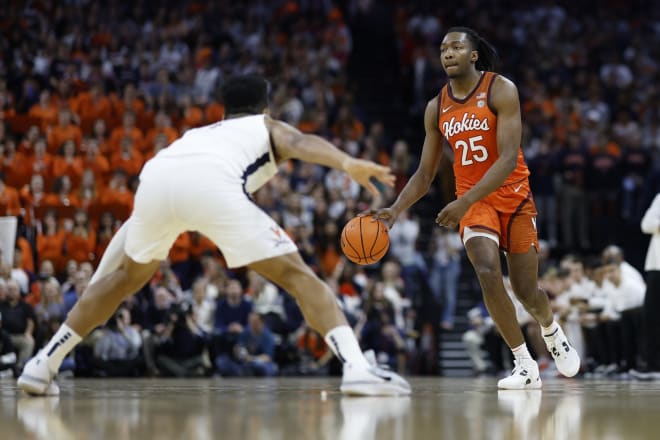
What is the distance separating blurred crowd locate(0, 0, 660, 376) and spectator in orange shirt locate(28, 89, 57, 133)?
25 millimetres

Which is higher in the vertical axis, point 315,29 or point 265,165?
point 315,29

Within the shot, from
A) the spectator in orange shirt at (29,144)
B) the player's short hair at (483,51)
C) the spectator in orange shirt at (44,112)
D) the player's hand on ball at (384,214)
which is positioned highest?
Result: the spectator in orange shirt at (44,112)

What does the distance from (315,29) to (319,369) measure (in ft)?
30.3

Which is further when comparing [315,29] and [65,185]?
[315,29]

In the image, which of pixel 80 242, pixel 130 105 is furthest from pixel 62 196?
pixel 130 105

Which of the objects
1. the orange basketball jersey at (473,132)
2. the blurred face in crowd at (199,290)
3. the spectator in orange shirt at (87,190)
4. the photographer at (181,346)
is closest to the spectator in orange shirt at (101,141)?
the spectator in orange shirt at (87,190)

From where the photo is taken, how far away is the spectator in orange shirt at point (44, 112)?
16.0m

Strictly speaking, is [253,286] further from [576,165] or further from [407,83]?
[407,83]

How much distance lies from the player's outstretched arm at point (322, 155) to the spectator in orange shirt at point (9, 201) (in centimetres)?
906

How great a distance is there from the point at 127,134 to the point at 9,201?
243cm

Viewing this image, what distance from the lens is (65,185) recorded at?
14.3 metres

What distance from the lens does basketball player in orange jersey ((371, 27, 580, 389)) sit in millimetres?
6770

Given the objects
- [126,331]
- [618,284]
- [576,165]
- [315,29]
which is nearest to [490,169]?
[618,284]

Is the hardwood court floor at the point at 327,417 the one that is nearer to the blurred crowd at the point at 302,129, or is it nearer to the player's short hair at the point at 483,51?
the player's short hair at the point at 483,51
